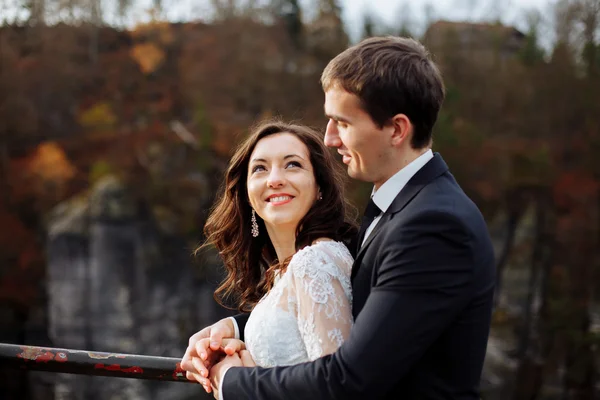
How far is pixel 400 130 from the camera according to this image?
4.66 feet

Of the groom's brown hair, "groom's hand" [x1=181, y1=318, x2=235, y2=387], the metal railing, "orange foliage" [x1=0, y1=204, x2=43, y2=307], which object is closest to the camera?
the groom's brown hair

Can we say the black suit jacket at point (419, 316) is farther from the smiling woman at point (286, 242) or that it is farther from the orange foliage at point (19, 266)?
the orange foliage at point (19, 266)

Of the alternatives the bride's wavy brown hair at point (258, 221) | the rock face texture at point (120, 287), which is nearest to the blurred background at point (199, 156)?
the rock face texture at point (120, 287)

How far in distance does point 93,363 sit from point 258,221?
629 millimetres

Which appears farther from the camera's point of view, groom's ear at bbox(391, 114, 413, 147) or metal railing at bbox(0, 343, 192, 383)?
metal railing at bbox(0, 343, 192, 383)

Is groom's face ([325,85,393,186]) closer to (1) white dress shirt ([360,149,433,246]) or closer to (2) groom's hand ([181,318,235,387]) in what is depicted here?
(1) white dress shirt ([360,149,433,246])

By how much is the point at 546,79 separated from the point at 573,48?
3.35 ft

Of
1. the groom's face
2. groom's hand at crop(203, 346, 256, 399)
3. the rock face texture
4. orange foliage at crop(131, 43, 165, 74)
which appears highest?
orange foliage at crop(131, 43, 165, 74)

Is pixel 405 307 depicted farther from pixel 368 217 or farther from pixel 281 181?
pixel 281 181

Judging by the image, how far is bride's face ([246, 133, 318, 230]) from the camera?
184 cm

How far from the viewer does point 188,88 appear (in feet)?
70.1

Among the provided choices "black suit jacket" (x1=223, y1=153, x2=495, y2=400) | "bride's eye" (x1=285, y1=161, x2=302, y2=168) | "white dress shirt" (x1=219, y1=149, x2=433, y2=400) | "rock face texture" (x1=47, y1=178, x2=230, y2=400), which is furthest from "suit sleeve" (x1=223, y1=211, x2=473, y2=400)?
"rock face texture" (x1=47, y1=178, x2=230, y2=400)

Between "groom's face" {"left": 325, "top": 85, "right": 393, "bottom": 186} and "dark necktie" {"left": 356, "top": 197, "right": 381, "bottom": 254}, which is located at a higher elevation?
"groom's face" {"left": 325, "top": 85, "right": 393, "bottom": 186}

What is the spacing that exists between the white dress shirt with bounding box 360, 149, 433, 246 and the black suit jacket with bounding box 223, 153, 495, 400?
5 cm
